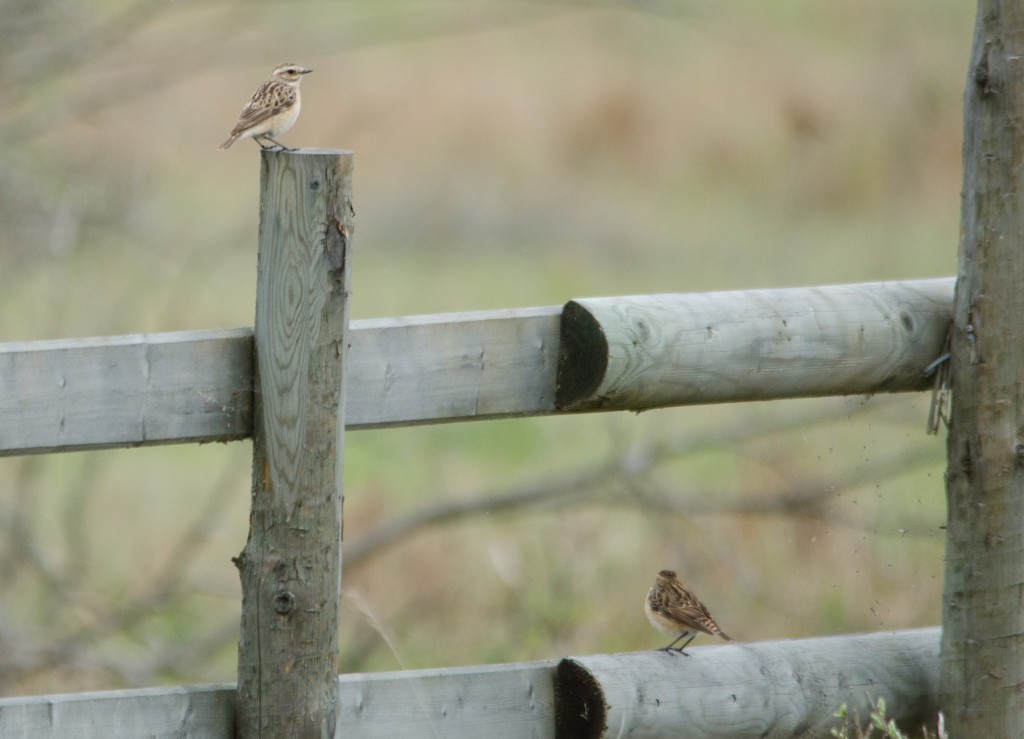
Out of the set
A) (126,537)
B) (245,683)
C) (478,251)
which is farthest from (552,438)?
(245,683)

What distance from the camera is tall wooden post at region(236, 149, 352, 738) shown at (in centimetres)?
282

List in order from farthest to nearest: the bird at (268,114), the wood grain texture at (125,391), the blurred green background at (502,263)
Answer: the blurred green background at (502,263) < the bird at (268,114) < the wood grain texture at (125,391)

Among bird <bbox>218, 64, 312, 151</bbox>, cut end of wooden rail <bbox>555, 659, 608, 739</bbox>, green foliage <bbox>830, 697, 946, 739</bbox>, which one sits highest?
bird <bbox>218, 64, 312, 151</bbox>

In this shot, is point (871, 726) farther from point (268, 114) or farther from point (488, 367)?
point (268, 114)

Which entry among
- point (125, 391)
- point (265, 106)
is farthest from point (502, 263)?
point (125, 391)

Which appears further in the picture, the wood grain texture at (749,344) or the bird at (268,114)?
the bird at (268,114)

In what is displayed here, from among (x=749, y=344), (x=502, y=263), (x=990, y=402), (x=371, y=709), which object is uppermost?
(x=502, y=263)

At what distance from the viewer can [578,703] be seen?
10.5 ft

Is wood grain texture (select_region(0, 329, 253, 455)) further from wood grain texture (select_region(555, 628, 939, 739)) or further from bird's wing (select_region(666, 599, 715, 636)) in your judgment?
bird's wing (select_region(666, 599, 715, 636))

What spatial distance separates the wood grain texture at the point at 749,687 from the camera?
319 cm

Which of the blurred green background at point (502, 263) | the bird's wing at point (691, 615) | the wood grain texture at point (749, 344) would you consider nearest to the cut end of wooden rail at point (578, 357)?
the wood grain texture at point (749, 344)

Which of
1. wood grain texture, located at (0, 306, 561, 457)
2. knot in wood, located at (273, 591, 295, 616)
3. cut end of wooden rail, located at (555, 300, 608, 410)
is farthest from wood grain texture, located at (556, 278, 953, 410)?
knot in wood, located at (273, 591, 295, 616)

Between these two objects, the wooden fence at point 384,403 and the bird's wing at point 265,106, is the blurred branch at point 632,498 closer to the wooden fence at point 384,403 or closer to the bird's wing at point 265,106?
the bird's wing at point 265,106

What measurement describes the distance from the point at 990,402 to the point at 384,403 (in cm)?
153
